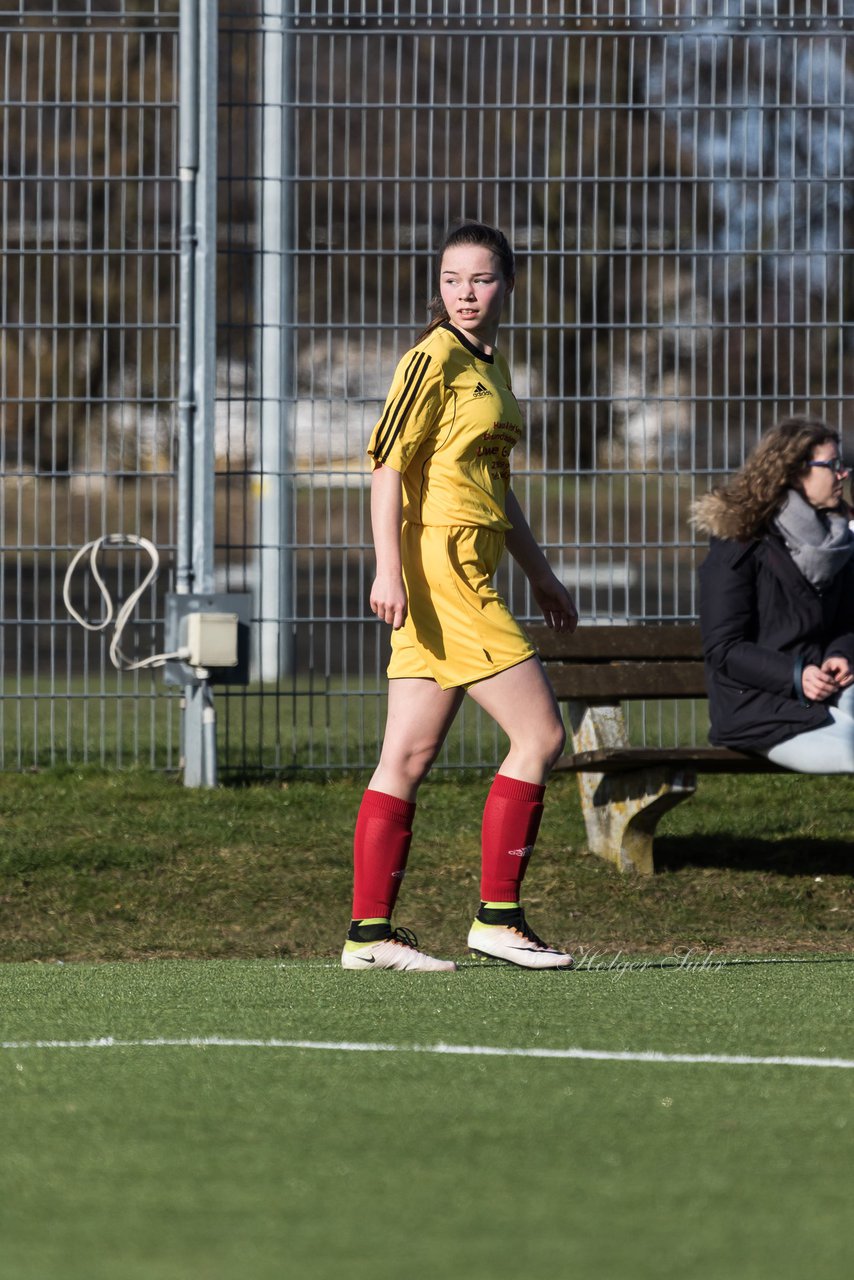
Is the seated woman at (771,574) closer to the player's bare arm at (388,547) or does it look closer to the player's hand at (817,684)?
the player's hand at (817,684)

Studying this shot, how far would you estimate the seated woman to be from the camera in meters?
6.27

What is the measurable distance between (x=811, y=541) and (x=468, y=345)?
1.72 meters

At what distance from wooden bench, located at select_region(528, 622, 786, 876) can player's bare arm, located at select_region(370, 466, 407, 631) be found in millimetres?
2131

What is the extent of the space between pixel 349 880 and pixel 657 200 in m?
3.54

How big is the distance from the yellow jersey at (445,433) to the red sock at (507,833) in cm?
70

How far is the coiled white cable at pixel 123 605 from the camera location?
27.7 feet

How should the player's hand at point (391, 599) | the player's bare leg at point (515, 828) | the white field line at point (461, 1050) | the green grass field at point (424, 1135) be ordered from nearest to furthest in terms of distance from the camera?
the green grass field at point (424, 1135) < the white field line at point (461, 1050) < the player's hand at point (391, 599) < the player's bare leg at point (515, 828)

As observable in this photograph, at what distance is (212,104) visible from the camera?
8.54 metres

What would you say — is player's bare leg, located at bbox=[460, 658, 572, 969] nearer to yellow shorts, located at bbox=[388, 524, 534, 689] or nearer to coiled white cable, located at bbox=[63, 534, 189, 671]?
yellow shorts, located at bbox=[388, 524, 534, 689]

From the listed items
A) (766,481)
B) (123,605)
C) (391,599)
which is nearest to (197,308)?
(123,605)

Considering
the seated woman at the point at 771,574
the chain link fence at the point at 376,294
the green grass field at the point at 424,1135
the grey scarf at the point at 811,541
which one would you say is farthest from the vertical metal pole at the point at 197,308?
the green grass field at the point at 424,1135

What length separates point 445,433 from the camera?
5.02 metres

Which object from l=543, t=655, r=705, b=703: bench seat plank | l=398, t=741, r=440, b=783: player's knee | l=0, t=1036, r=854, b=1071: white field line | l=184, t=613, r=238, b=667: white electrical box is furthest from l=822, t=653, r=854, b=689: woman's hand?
l=184, t=613, r=238, b=667: white electrical box

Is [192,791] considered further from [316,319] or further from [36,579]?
[316,319]
